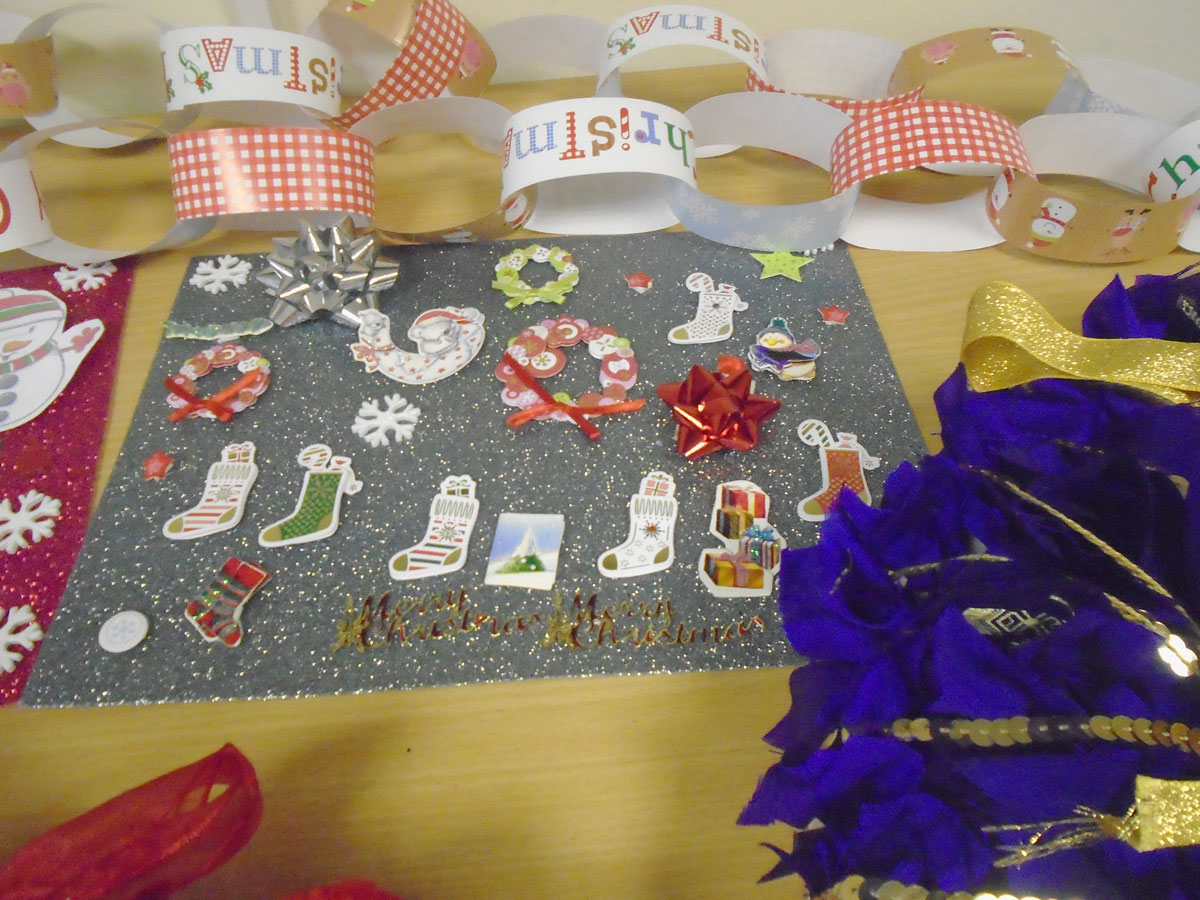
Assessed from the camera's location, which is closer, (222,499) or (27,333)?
(222,499)

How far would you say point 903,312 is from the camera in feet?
2.44

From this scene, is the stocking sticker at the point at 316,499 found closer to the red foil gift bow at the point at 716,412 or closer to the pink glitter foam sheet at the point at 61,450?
the pink glitter foam sheet at the point at 61,450

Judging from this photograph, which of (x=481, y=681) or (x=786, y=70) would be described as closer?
(x=481, y=681)

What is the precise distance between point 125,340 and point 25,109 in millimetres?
354

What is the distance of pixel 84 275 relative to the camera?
79cm

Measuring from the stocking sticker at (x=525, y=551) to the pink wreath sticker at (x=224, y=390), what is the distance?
268mm

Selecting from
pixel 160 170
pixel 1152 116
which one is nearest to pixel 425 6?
pixel 160 170

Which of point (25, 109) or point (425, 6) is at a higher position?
point (425, 6)

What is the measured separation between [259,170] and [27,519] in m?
0.36

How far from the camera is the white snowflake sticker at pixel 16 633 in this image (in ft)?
1.76

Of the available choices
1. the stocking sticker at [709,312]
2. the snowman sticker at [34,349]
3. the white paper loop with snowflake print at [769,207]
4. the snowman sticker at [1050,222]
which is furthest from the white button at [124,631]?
the snowman sticker at [1050,222]

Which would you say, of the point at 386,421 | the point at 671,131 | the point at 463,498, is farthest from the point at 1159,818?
the point at 671,131

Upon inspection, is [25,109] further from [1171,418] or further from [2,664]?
[1171,418]

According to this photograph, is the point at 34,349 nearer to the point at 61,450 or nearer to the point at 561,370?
the point at 61,450
